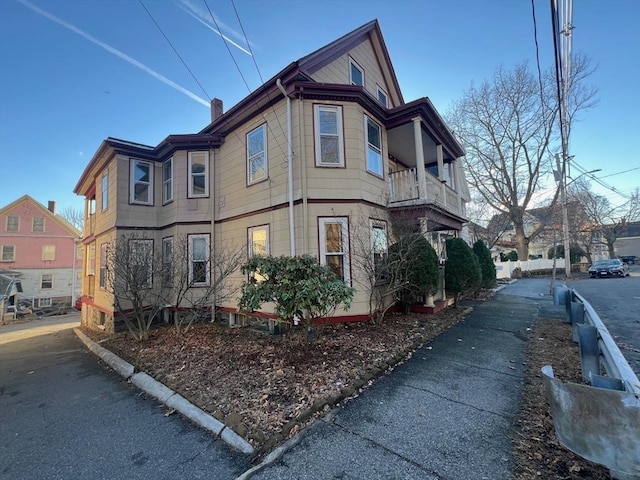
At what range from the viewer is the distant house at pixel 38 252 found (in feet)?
90.5

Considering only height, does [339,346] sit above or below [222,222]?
below

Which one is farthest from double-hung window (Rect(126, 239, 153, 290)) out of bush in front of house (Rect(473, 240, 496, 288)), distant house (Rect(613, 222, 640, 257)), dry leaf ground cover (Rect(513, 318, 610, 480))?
distant house (Rect(613, 222, 640, 257))

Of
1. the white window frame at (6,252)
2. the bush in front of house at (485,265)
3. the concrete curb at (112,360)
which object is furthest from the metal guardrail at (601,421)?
the white window frame at (6,252)

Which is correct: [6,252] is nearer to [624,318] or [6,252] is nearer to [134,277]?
[134,277]

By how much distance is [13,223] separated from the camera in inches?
1096

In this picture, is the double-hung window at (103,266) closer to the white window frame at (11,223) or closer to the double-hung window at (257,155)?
the double-hung window at (257,155)

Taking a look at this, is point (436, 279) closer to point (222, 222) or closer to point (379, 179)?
point (379, 179)

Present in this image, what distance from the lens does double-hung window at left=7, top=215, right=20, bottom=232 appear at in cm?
2771

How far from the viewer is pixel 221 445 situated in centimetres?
324

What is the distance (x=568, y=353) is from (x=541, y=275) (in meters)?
26.1

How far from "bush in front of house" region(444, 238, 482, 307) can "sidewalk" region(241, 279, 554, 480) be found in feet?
13.0

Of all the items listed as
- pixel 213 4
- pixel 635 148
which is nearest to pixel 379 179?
pixel 213 4

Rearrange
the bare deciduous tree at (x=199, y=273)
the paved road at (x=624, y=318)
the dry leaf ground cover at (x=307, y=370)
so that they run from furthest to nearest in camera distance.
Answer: the bare deciduous tree at (x=199, y=273)
the paved road at (x=624, y=318)
the dry leaf ground cover at (x=307, y=370)

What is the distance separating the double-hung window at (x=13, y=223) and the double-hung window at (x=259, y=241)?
33230 mm
